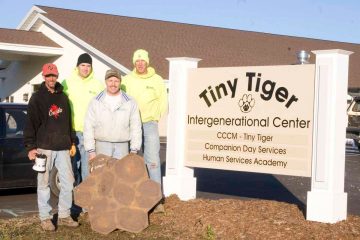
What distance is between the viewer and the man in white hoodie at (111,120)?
768 centimetres

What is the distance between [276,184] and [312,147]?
511cm

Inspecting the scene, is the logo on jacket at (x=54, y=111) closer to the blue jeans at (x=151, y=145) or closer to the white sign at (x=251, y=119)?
the blue jeans at (x=151, y=145)

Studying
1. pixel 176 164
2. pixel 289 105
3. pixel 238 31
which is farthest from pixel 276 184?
pixel 238 31

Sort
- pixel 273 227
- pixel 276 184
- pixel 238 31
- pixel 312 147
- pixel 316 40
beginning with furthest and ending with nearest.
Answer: pixel 316 40, pixel 238 31, pixel 276 184, pixel 312 147, pixel 273 227

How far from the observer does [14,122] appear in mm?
10844

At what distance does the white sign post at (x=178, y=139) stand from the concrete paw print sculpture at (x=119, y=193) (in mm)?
1522

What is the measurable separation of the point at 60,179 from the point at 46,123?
682mm

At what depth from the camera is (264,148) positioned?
8.46 meters

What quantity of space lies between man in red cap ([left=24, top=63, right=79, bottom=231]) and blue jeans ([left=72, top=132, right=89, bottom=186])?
0.56m

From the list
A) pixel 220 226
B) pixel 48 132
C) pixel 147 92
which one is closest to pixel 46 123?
pixel 48 132

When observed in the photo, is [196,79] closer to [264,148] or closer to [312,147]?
[264,148]

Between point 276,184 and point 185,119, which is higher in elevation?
point 185,119

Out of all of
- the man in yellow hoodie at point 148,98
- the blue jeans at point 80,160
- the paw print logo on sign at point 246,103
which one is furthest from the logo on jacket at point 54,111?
the paw print logo on sign at point 246,103

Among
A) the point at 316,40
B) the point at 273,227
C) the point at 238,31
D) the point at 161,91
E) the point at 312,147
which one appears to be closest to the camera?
the point at 273,227
